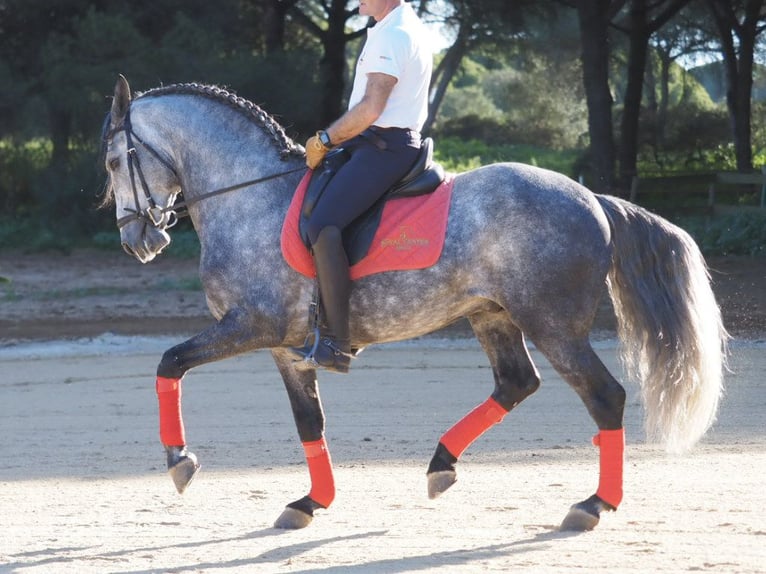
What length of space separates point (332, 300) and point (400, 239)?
469 mm

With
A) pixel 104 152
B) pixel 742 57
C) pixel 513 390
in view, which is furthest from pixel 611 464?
pixel 742 57

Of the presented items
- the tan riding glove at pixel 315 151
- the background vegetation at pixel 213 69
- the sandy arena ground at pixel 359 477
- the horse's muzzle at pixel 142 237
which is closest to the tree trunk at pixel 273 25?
the background vegetation at pixel 213 69

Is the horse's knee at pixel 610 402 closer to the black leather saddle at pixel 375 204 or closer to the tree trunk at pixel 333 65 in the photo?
the black leather saddle at pixel 375 204

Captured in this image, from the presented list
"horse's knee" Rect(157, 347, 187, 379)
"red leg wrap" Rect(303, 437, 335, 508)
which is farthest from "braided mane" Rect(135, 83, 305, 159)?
"red leg wrap" Rect(303, 437, 335, 508)

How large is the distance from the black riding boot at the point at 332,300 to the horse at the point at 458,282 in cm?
16

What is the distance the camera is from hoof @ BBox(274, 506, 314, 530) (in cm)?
629

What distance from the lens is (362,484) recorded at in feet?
23.9

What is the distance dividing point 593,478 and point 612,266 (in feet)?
5.20

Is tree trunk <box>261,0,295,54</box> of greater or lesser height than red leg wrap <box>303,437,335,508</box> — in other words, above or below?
above

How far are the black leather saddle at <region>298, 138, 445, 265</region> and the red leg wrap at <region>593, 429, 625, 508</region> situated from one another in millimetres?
1551

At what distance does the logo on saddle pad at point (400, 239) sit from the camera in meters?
6.07

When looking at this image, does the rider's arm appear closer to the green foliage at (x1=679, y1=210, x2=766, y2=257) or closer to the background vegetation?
the background vegetation

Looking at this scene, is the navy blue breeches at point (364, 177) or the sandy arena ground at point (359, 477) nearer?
the sandy arena ground at point (359, 477)

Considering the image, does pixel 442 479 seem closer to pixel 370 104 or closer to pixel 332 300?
pixel 332 300
